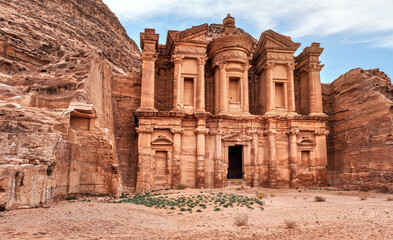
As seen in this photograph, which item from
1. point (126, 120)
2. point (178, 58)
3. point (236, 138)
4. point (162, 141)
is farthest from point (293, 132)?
point (126, 120)

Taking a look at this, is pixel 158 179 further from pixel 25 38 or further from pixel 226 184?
pixel 25 38

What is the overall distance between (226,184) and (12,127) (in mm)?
13576

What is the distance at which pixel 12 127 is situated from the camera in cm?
958

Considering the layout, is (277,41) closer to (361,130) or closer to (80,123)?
(361,130)

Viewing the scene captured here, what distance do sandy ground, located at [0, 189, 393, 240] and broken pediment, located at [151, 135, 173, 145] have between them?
926 centimetres

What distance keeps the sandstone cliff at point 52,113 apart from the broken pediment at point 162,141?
2.47m

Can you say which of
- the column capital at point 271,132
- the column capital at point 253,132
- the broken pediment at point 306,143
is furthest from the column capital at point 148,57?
the broken pediment at point 306,143

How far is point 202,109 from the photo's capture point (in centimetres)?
1975

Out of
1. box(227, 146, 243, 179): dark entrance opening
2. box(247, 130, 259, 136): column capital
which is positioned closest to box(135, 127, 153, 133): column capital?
box(247, 130, 259, 136): column capital

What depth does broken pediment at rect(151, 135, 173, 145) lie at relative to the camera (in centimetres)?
1870

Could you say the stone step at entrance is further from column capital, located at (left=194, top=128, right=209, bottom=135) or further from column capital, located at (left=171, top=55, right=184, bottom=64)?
column capital, located at (left=171, top=55, right=184, bottom=64)

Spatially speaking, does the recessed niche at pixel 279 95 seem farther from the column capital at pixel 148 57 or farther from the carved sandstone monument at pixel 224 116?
the column capital at pixel 148 57

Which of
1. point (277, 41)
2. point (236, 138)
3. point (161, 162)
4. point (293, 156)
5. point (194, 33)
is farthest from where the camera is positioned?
point (277, 41)

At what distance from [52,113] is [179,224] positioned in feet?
23.5
